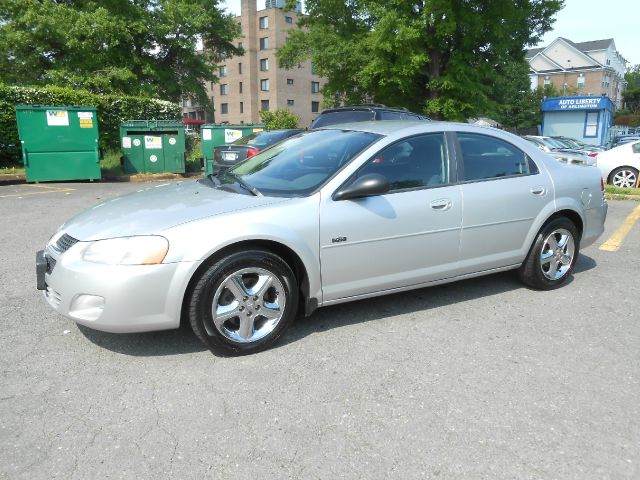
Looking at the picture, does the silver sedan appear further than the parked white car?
No

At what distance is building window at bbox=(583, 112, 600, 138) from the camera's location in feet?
92.4

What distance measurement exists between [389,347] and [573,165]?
9.26 ft

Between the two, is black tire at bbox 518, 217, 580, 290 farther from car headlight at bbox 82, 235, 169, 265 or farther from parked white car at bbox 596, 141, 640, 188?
parked white car at bbox 596, 141, 640, 188

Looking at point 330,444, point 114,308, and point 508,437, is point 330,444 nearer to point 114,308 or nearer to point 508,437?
point 508,437

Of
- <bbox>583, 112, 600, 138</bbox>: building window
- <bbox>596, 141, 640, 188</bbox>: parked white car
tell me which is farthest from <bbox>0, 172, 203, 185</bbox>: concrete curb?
<bbox>583, 112, 600, 138</bbox>: building window

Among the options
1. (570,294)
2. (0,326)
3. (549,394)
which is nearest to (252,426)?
(549,394)

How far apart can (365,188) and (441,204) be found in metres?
0.75

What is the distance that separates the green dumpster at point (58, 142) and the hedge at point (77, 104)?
243cm

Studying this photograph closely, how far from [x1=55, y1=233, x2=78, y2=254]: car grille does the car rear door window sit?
6.43ft

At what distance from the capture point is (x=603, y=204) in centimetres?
494

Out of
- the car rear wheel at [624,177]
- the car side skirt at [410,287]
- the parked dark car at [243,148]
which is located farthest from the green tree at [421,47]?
the car side skirt at [410,287]

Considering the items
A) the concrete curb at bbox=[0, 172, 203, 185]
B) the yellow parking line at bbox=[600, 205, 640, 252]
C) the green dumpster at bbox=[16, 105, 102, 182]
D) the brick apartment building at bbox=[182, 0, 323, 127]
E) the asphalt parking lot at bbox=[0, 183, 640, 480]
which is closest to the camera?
the asphalt parking lot at bbox=[0, 183, 640, 480]

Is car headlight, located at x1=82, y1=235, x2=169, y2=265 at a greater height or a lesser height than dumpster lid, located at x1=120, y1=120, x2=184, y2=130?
lesser

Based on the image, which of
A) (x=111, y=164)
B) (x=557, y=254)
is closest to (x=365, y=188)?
(x=557, y=254)
